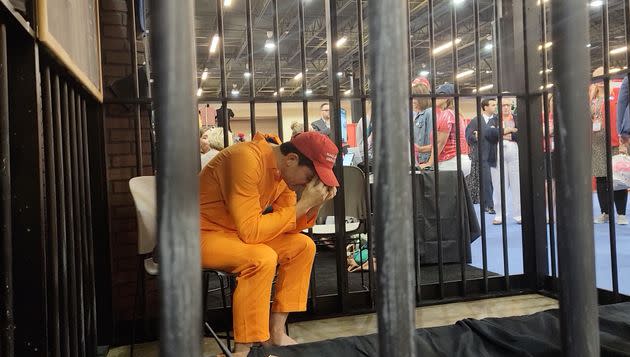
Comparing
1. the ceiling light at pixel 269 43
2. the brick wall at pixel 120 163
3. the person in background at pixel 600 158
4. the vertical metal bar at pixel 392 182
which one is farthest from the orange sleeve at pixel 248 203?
the ceiling light at pixel 269 43

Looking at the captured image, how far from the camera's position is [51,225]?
170 cm

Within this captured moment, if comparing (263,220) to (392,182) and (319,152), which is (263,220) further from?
(392,182)

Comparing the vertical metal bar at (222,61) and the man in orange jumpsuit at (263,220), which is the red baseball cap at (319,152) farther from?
the vertical metal bar at (222,61)

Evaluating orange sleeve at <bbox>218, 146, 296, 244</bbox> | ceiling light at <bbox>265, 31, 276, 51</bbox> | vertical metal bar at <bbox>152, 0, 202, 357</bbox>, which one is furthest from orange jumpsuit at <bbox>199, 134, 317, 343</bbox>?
ceiling light at <bbox>265, 31, 276, 51</bbox>

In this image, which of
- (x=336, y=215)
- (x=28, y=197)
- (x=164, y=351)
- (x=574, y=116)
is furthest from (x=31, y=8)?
(x=336, y=215)

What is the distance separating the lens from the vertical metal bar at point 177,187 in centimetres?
44

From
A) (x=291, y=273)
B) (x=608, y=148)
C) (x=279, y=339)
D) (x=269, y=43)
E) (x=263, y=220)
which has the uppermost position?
(x=269, y=43)

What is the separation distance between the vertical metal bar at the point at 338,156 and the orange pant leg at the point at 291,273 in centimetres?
81

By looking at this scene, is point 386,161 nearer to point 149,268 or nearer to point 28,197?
point 28,197

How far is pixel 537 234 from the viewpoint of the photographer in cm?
361

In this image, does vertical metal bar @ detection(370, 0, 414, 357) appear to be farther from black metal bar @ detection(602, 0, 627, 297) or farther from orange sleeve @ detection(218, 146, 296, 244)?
black metal bar @ detection(602, 0, 627, 297)

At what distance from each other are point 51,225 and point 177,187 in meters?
1.48

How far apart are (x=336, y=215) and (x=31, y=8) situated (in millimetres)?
2152

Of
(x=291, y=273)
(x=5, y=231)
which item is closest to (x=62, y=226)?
(x=5, y=231)
